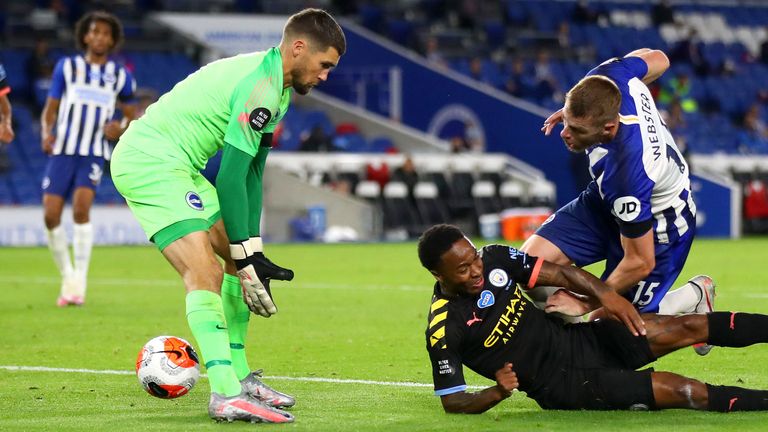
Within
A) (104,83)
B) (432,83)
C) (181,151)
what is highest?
(432,83)

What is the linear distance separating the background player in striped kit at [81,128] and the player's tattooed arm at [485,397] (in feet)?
20.6

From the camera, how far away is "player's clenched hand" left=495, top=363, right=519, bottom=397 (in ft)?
19.6

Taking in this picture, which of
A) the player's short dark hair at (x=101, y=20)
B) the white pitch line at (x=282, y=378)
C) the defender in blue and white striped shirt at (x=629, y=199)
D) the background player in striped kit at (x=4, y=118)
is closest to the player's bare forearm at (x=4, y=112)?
the background player in striped kit at (x=4, y=118)

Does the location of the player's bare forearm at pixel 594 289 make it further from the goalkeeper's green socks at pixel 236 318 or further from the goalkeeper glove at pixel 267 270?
the goalkeeper's green socks at pixel 236 318

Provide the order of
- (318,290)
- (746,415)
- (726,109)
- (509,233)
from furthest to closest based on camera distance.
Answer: (726,109) < (509,233) < (318,290) < (746,415)

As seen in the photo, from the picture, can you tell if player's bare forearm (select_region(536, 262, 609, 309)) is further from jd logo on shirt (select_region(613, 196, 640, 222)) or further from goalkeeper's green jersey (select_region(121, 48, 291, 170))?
goalkeeper's green jersey (select_region(121, 48, 291, 170))

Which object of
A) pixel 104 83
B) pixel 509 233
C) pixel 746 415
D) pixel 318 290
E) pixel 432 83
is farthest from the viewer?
pixel 432 83

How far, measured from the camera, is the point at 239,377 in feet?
22.0

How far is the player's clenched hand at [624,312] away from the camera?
251 inches

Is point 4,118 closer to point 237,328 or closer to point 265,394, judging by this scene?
point 237,328

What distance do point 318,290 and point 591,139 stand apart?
8.07 meters

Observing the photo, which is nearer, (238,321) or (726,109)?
(238,321)

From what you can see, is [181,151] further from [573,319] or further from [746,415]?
[746,415]

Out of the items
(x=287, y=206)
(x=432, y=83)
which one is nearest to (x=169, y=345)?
(x=287, y=206)
